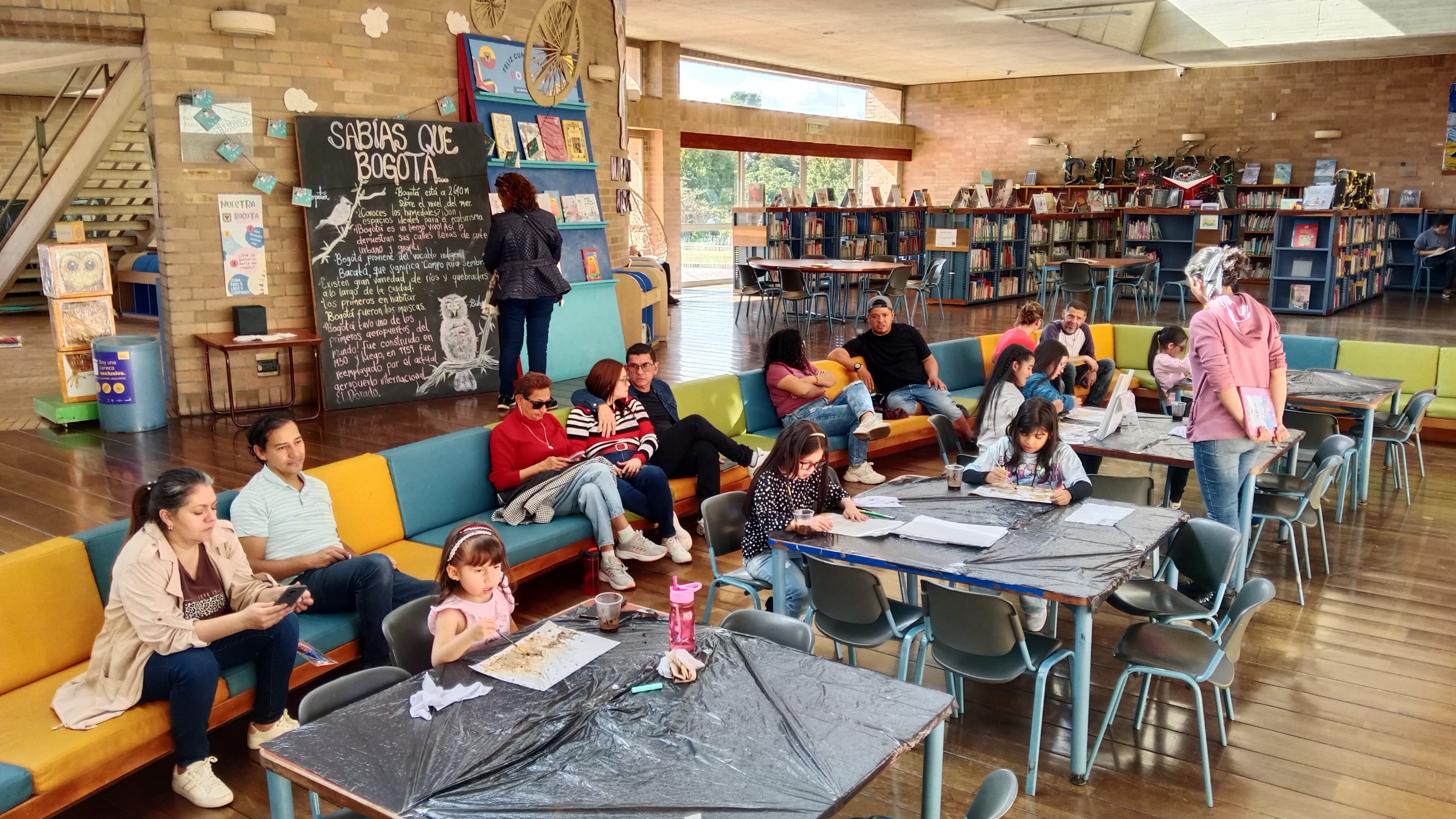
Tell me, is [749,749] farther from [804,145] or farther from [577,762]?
[804,145]

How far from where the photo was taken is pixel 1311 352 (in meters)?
7.77

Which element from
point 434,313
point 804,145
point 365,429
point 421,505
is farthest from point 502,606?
point 804,145

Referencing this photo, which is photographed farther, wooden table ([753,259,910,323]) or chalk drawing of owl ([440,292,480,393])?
wooden table ([753,259,910,323])

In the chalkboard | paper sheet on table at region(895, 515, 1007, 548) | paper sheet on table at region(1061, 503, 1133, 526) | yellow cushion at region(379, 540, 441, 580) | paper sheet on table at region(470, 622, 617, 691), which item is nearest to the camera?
paper sheet on table at region(470, 622, 617, 691)

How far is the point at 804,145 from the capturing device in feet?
61.9

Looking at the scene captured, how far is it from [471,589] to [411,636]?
0.75 ft

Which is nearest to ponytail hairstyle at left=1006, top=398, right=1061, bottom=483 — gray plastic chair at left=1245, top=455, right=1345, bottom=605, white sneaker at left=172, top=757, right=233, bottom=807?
gray plastic chair at left=1245, top=455, right=1345, bottom=605

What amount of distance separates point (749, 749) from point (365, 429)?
5394 millimetres

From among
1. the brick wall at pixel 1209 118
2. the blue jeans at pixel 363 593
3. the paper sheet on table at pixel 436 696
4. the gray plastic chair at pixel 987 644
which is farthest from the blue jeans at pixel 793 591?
the brick wall at pixel 1209 118

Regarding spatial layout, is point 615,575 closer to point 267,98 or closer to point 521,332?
point 521,332

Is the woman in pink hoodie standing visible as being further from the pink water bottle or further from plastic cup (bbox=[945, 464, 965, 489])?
the pink water bottle

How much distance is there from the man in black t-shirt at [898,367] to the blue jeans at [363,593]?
3978 mm

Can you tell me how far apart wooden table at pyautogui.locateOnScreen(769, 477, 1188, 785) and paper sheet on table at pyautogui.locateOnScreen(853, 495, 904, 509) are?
21 millimetres

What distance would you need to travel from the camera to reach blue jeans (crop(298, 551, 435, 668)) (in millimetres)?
3719
